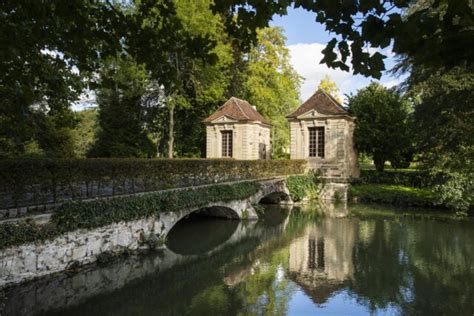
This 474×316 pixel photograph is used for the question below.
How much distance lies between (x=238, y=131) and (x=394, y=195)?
32.8ft

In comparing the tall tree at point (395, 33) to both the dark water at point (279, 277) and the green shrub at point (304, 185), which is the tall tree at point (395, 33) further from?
the green shrub at point (304, 185)

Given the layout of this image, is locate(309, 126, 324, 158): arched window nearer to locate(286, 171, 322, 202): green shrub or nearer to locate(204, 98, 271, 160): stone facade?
locate(286, 171, 322, 202): green shrub

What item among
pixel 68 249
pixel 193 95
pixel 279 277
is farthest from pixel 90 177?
pixel 193 95

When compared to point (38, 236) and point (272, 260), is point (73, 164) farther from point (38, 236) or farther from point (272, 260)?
point (272, 260)

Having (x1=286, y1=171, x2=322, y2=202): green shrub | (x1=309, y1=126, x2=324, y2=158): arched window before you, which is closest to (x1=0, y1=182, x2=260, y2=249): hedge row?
(x1=286, y1=171, x2=322, y2=202): green shrub

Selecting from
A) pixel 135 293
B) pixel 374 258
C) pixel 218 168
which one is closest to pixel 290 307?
pixel 135 293

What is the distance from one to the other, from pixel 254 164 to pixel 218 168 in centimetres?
342

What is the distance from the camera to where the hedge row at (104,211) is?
758 cm

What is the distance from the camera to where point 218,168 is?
15.1 meters

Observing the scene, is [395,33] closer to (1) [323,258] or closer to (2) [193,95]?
(1) [323,258]

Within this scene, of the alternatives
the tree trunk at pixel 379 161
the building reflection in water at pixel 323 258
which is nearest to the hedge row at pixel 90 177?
the building reflection in water at pixel 323 258

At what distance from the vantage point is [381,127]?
79.4 ft

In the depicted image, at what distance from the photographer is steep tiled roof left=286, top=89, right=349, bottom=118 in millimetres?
23609

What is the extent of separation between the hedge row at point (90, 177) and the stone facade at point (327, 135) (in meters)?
10.6
